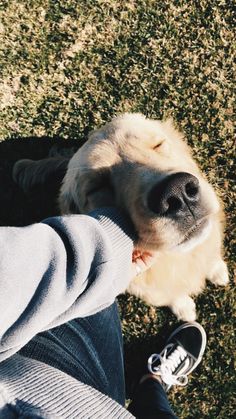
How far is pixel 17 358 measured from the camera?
2.13 metres

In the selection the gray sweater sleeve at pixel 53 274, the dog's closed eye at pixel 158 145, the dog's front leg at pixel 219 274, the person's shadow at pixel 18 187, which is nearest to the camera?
the gray sweater sleeve at pixel 53 274

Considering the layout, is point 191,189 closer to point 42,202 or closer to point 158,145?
point 158,145

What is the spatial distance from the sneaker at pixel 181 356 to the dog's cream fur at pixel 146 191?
480 millimetres

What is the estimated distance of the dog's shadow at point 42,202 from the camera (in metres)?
3.94

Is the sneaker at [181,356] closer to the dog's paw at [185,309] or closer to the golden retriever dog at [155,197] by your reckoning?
the dog's paw at [185,309]

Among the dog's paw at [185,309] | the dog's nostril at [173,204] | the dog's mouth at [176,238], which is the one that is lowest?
the dog's paw at [185,309]

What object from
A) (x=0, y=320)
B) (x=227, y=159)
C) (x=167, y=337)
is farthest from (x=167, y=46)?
(x=0, y=320)

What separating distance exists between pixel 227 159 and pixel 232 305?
4.60ft

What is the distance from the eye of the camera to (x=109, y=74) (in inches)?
177

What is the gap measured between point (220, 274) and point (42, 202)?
1.75 m

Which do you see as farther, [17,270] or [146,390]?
[146,390]

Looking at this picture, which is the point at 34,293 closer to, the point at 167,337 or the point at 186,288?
the point at 186,288

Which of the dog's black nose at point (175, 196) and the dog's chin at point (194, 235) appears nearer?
the dog's black nose at point (175, 196)

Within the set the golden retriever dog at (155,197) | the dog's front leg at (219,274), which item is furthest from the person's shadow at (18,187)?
the dog's front leg at (219,274)
